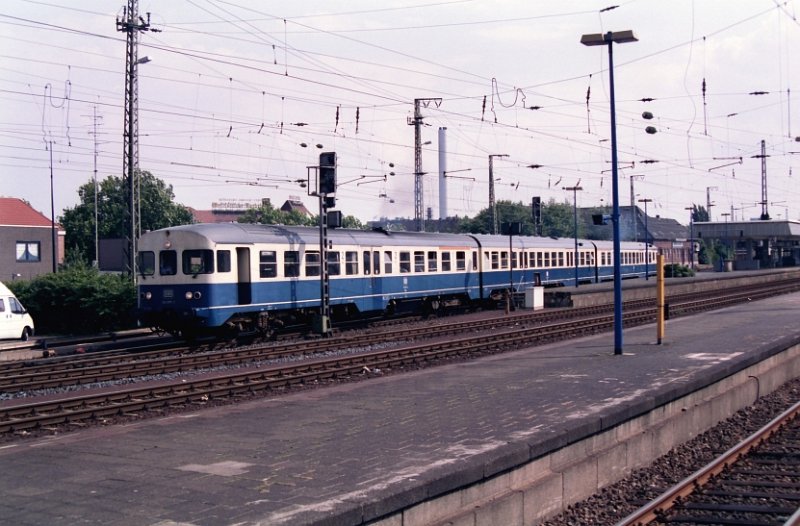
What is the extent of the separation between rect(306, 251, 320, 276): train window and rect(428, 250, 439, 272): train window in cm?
686

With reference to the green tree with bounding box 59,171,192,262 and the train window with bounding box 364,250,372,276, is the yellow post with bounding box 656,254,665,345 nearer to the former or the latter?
the train window with bounding box 364,250,372,276

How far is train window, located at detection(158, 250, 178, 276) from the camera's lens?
73.5 ft

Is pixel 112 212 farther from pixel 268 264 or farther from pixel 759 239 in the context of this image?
pixel 268 264

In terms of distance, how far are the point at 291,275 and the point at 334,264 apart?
6.72 ft

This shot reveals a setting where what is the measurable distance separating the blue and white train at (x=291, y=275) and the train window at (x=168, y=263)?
0.03 meters

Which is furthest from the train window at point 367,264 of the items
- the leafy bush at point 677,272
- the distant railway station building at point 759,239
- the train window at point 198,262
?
the distant railway station building at point 759,239

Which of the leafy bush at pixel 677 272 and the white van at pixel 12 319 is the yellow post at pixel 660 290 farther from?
the leafy bush at pixel 677 272

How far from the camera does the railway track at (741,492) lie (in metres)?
8.62

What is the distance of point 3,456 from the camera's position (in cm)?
930

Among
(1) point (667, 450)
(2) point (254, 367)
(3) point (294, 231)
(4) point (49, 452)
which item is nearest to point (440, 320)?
(3) point (294, 231)

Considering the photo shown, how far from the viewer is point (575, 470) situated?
9.22 meters

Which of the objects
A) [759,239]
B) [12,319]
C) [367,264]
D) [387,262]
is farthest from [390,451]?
[759,239]

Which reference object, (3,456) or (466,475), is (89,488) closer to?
(3,456)

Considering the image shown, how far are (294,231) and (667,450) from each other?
15.6m
